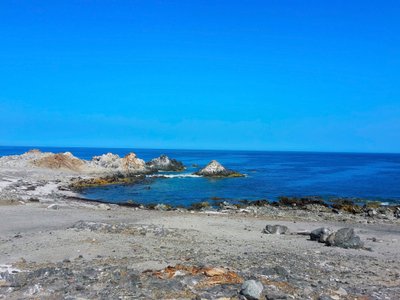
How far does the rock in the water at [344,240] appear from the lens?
53.0 ft

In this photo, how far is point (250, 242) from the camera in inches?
668

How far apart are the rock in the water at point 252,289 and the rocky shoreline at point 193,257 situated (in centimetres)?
3

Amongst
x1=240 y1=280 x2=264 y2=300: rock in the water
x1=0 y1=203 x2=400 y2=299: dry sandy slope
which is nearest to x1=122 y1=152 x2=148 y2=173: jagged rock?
x1=0 y1=203 x2=400 y2=299: dry sandy slope

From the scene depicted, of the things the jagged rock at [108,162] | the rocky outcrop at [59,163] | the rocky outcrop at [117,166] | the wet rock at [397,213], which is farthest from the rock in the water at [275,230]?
the jagged rock at [108,162]

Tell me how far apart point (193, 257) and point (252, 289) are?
431cm

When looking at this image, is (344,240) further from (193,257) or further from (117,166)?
(117,166)

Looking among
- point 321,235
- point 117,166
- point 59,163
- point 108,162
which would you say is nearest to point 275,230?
point 321,235

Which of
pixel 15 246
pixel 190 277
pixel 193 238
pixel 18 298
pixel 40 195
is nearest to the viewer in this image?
pixel 18 298

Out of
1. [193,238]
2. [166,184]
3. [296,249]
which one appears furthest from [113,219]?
[166,184]

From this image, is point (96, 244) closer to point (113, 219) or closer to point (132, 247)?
point (132, 247)

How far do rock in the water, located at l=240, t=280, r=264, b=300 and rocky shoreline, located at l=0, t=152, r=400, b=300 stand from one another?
3 centimetres

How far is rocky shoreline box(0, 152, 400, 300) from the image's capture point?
10.0 m

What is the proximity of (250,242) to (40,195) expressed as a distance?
23.1 metres

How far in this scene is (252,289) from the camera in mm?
9523
